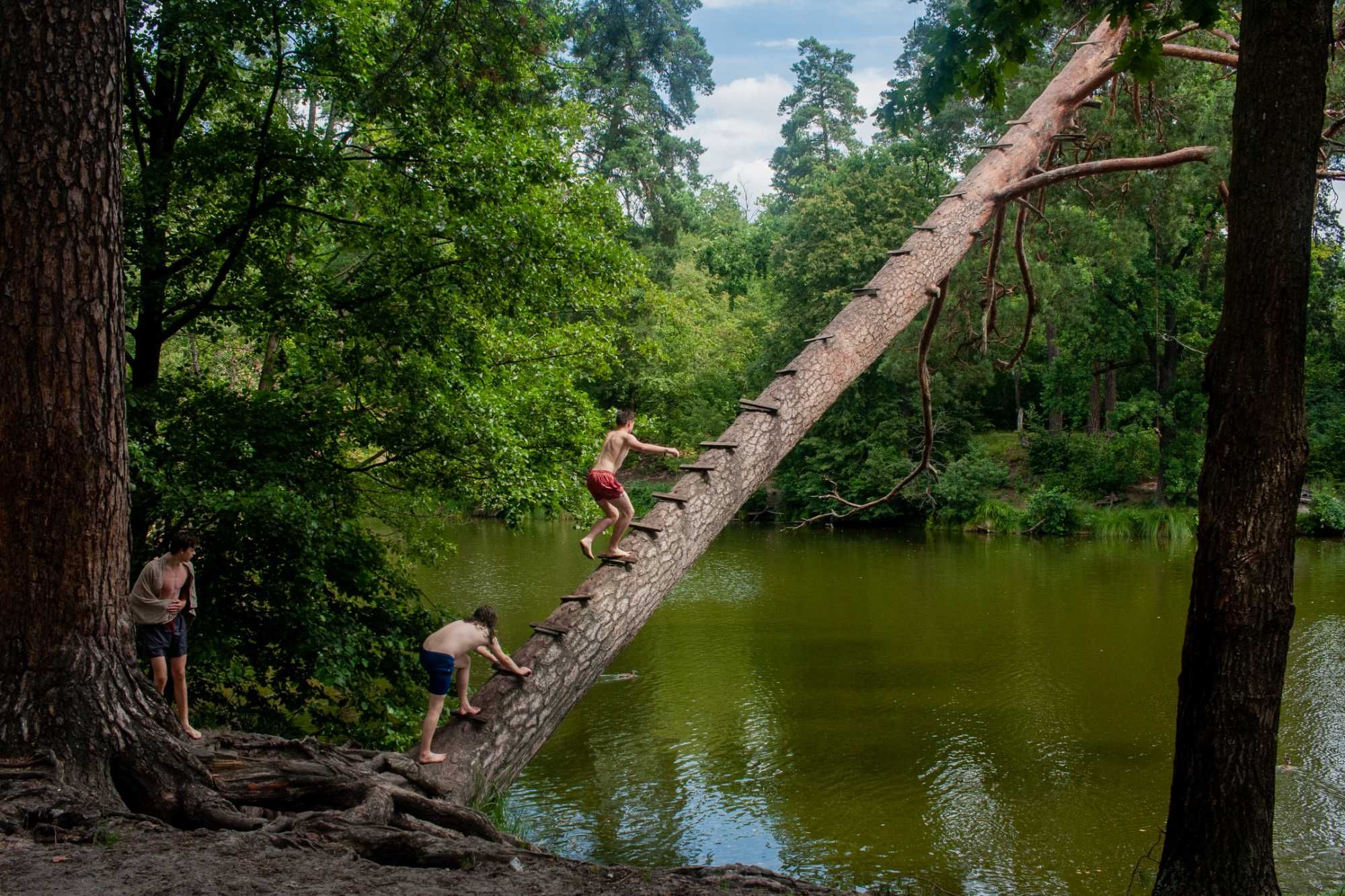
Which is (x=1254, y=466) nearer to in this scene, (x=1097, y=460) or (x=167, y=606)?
(x=167, y=606)

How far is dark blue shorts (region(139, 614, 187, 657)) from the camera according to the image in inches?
205

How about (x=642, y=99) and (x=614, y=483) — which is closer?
(x=614, y=483)

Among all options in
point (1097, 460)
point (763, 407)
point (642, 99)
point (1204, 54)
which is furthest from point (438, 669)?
point (642, 99)

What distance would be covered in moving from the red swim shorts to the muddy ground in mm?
2461

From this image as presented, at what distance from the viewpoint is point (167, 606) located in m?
5.19

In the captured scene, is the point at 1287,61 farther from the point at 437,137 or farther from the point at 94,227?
the point at 437,137

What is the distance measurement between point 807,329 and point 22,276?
25575 mm

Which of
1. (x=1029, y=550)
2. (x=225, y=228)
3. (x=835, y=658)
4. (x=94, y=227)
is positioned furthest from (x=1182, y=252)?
(x=94, y=227)

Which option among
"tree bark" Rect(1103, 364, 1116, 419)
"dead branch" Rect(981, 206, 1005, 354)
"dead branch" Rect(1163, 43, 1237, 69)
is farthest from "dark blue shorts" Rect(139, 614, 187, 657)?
"tree bark" Rect(1103, 364, 1116, 419)

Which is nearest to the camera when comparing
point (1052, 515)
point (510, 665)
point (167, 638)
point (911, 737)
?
point (167, 638)

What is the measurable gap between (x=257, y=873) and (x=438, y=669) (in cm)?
219

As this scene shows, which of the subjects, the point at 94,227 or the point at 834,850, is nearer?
the point at 94,227

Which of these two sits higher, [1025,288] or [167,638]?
[1025,288]

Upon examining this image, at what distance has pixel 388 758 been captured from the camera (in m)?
4.73
